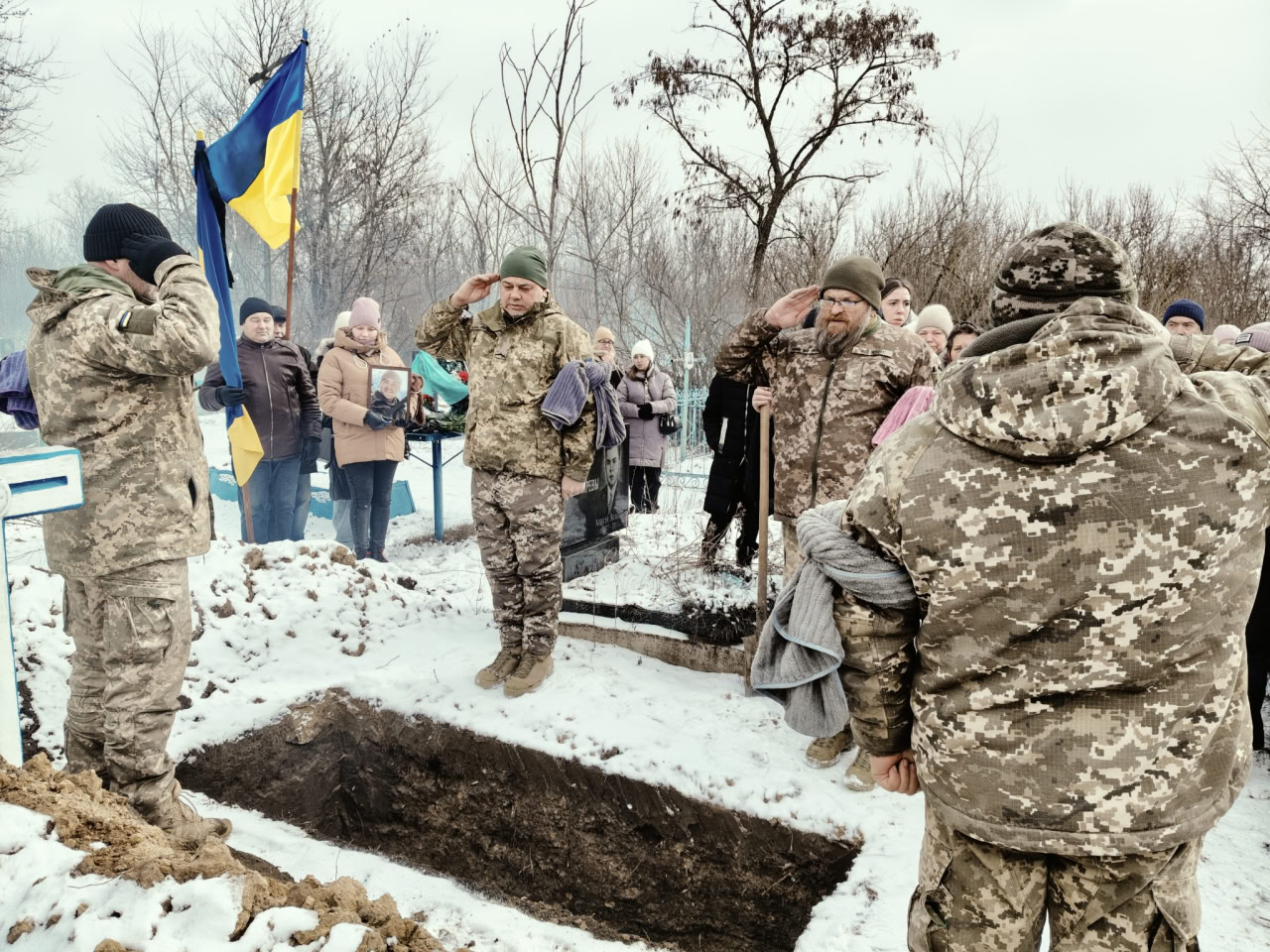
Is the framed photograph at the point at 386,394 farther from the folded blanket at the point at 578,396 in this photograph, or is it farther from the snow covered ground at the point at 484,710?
the folded blanket at the point at 578,396

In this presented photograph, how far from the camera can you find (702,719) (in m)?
3.86

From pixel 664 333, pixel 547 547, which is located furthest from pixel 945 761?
pixel 664 333

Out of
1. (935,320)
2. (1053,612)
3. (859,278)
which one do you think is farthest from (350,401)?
(1053,612)

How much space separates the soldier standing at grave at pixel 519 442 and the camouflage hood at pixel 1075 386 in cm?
283

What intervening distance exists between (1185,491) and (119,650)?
3111 millimetres

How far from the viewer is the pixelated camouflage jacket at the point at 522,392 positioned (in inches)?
155

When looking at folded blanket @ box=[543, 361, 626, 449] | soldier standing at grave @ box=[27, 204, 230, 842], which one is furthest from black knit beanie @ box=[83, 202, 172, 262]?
folded blanket @ box=[543, 361, 626, 449]

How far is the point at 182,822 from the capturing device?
2.88 meters

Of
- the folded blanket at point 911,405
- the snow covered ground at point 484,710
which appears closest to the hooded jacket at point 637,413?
the snow covered ground at point 484,710

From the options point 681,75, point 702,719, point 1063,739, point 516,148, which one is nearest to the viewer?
point 1063,739

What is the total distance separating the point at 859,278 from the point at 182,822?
346 centimetres

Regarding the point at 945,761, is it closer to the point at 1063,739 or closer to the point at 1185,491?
the point at 1063,739

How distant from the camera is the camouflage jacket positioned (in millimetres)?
3488

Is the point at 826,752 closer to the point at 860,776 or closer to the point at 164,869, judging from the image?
the point at 860,776
